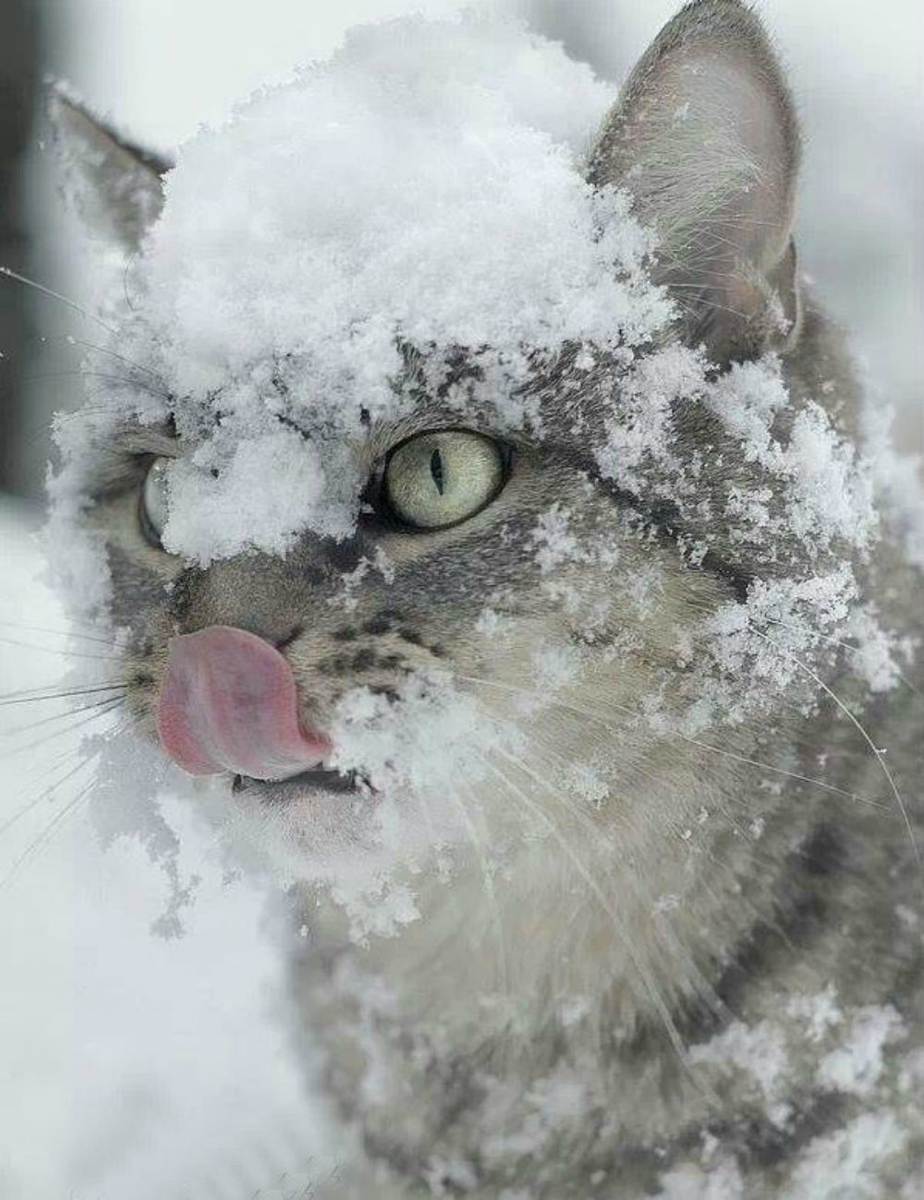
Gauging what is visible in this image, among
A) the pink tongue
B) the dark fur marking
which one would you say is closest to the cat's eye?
the pink tongue

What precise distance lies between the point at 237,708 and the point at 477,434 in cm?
35

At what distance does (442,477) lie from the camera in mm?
1168

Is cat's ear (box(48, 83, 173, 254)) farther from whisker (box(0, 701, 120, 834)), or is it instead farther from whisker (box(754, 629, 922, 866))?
whisker (box(754, 629, 922, 866))

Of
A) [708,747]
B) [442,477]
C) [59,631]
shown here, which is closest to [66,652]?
[59,631]

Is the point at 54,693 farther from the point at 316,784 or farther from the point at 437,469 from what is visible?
the point at 437,469

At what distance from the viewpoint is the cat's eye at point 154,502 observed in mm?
1333

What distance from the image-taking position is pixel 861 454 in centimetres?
139

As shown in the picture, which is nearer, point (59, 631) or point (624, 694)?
point (624, 694)

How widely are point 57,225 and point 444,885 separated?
129 centimetres

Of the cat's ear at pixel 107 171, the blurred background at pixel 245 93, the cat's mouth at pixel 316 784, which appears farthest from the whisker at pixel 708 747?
the cat's ear at pixel 107 171

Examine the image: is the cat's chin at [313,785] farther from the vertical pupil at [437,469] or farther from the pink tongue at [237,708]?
the vertical pupil at [437,469]

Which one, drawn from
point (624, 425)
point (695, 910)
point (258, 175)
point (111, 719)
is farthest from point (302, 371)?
point (695, 910)

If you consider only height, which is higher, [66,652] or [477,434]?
[477,434]

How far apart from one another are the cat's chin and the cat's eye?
0.34 metres
